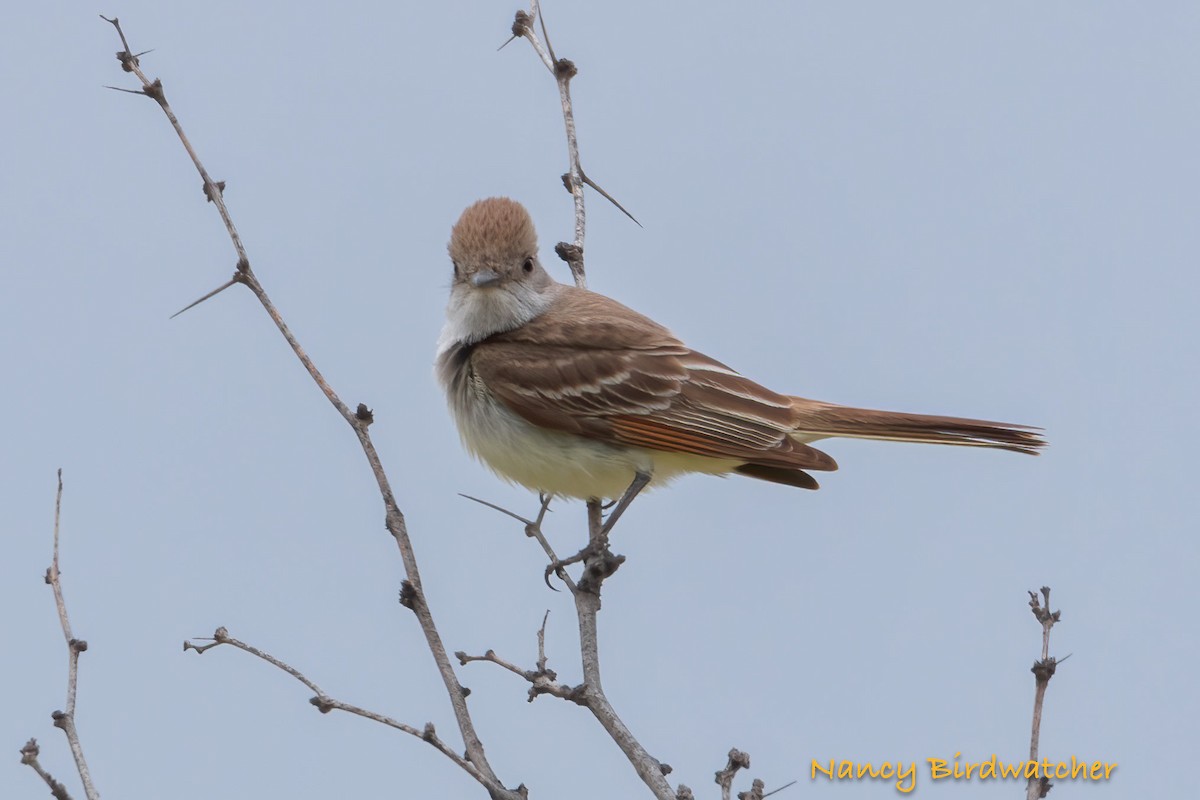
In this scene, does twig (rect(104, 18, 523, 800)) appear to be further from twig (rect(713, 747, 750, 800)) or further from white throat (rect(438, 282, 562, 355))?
white throat (rect(438, 282, 562, 355))

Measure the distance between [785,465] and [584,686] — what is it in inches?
84.1

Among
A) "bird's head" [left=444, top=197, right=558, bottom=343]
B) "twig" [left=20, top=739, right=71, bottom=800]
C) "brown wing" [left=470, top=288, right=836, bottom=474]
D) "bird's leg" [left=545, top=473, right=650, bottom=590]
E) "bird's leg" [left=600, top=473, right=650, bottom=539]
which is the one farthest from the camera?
"bird's head" [left=444, top=197, right=558, bottom=343]

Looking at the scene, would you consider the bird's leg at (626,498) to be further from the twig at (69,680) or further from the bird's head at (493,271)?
the twig at (69,680)

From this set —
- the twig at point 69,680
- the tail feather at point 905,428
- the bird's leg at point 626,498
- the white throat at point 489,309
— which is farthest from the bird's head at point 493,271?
the twig at point 69,680

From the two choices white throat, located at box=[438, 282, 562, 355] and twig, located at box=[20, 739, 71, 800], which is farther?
white throat, located at box=[438, 282, 562, 355]

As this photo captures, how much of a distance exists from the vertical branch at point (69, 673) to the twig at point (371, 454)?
904mm

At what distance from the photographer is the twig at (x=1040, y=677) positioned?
3.75 meters

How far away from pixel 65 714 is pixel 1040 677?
283 centimetres

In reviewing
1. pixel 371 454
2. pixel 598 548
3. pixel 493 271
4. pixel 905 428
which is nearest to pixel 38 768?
pixel 371 454

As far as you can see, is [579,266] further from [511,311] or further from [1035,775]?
[1035,775]

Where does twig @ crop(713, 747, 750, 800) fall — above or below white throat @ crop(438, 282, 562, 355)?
below

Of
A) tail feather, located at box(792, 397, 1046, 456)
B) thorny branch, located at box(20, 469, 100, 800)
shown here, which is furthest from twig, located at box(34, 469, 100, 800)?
tail feather, located at box(792, 397, 1046, 456)

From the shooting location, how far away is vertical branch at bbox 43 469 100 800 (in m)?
3.79

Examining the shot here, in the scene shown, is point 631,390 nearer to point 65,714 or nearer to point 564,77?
point 564,77
